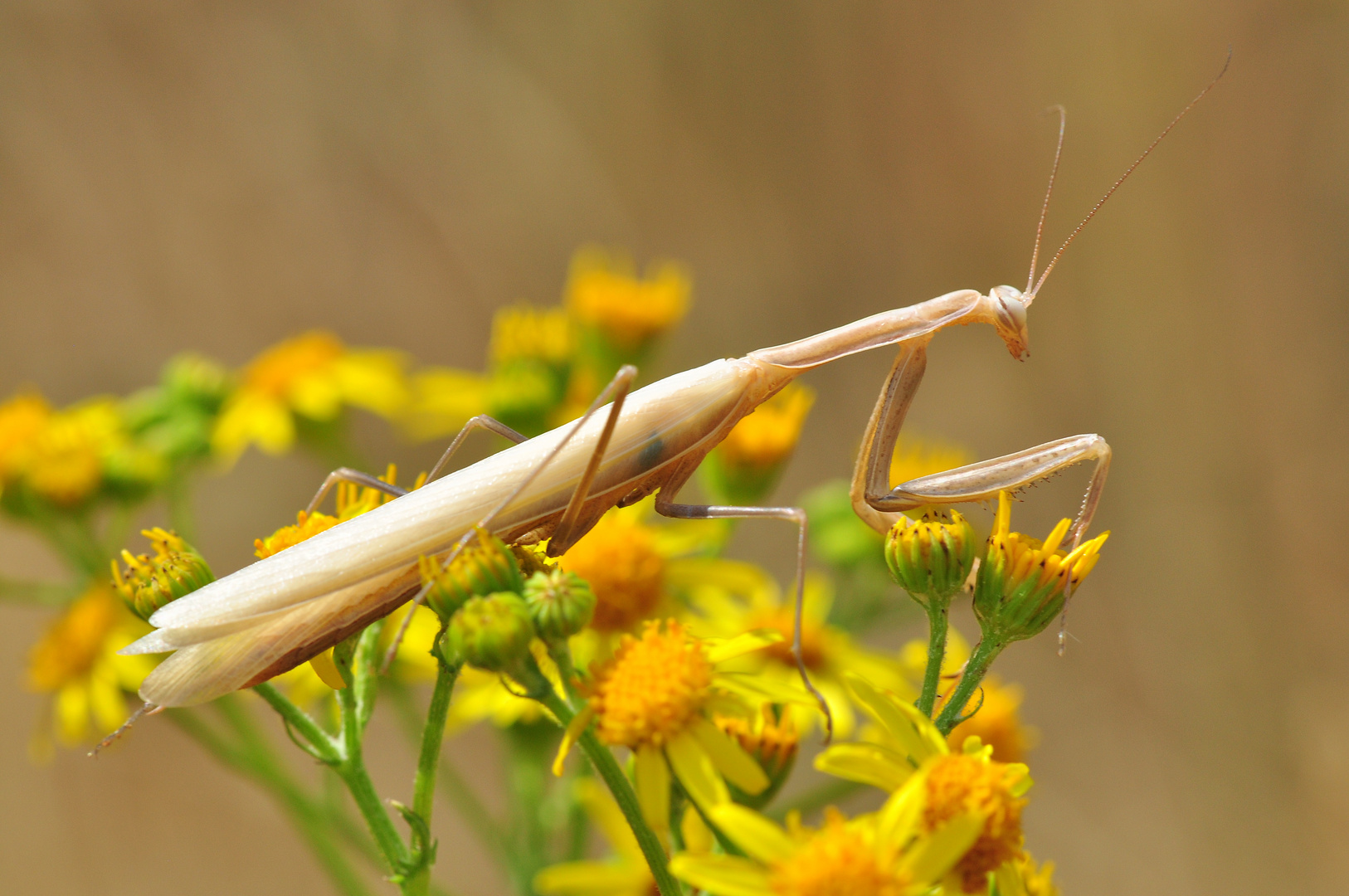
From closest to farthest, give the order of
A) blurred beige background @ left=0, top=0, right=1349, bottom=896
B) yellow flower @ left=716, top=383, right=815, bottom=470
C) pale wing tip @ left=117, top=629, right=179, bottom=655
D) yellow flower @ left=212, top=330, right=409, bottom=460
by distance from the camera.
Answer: pale wing tip @ left=117, top=629, right=179, bottom=655 → yellow flower @ left=716, top=383, right=815, bottom=470 → yellow flower @ left=212, top=330, right=409, bottom=460 → blurred beige background @ left=0, top=0, right=1349, bottom=896

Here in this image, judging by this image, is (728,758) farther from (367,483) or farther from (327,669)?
(367,483)

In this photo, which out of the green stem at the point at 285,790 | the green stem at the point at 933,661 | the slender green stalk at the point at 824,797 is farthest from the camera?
the slender green stalk at the point at 824,797

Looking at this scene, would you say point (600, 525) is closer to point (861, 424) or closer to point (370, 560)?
point (370, 560)

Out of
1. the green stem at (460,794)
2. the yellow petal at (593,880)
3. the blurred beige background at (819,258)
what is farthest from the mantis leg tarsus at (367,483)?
the blurred beige background at (819,258)

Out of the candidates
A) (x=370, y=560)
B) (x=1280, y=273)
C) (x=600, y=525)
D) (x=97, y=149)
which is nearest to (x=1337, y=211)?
(x=1280, y=273)

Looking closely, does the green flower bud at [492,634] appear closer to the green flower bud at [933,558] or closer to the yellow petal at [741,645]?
the yellow petal at [741,645]

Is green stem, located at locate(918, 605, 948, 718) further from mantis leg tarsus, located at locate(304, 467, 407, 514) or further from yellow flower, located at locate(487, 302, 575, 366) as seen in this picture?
yellow flower, located at locate(487, 302, 575, 366)

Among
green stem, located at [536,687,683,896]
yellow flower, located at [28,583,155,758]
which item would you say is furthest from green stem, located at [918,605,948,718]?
yellow flower, located at [28,583,155,758]
